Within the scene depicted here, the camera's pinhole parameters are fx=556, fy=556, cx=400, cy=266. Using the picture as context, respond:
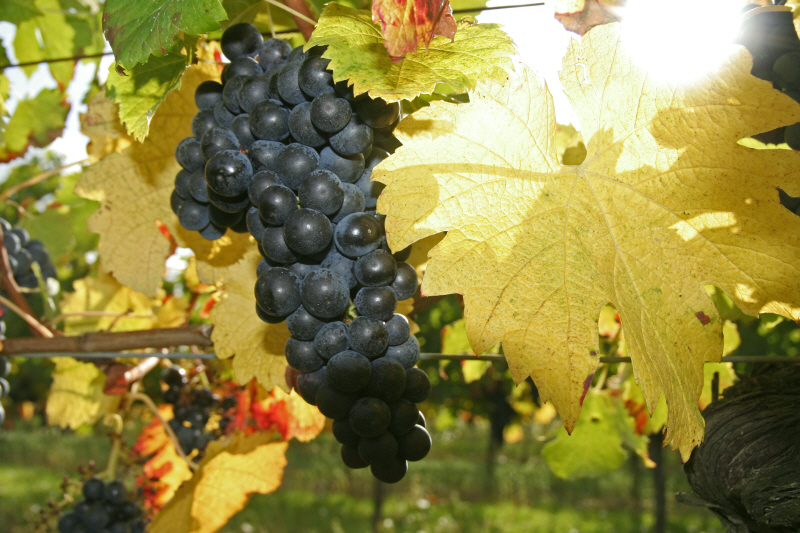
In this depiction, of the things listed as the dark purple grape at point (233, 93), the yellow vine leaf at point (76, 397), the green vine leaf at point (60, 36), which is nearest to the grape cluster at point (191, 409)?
the yellow vine leaf at point (76, 397)

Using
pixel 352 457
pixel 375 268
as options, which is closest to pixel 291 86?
pixel 375 268

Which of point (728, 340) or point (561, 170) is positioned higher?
point (561, 170)

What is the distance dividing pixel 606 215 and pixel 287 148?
399 millimetres

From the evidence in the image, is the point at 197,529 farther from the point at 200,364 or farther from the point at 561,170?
the point at 561,170

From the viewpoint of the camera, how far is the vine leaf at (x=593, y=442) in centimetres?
147

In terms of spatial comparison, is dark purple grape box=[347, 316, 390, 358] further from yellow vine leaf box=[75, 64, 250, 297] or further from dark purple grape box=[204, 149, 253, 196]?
yellow vine leaf box=[75, 64, 250, 297]

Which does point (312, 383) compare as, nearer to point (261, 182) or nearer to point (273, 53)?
point (261, 182)

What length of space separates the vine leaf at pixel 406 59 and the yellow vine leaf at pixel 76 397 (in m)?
1.30

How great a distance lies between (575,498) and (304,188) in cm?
853

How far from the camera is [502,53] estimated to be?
0.62 metres

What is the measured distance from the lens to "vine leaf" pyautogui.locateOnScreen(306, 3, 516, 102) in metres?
0.59

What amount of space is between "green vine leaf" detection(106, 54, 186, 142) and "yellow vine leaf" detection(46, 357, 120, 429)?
103cm

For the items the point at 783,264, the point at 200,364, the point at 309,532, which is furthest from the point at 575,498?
the point at 783,264

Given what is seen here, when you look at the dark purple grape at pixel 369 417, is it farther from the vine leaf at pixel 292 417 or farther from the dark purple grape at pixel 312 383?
the vine leaf at pixel 292 417
